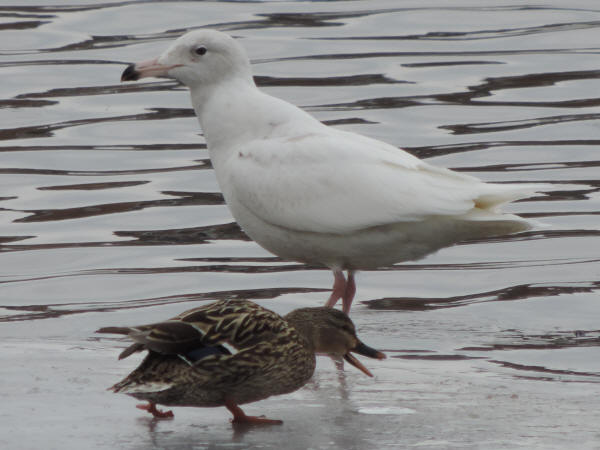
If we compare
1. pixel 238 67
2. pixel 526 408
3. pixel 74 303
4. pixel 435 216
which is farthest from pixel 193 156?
pixel 526 408

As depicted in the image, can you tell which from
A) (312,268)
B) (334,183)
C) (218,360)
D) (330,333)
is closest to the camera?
(218,360)

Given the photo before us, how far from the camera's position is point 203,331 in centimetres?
581

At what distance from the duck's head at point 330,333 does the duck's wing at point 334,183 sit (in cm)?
146

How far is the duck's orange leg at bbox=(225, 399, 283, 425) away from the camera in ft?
18.8

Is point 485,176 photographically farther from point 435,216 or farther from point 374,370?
point 374,370

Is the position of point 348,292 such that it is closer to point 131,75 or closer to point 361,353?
point 131,75

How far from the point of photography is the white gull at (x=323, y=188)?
7965 mm

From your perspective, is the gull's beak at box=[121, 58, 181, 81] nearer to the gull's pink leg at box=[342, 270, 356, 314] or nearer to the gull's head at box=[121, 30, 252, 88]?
the gull's head at box=[121, 30, 252, 88]

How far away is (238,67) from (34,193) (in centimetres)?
484

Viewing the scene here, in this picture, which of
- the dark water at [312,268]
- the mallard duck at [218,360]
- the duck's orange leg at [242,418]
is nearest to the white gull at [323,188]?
the dark water at [312,268]

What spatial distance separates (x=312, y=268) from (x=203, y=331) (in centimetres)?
531

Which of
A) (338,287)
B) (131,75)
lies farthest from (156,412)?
(131,75)

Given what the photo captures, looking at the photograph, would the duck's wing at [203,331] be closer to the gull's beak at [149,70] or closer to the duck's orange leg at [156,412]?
the duck's orange leg at [156,412]

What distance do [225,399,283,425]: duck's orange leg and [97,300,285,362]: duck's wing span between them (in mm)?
221
